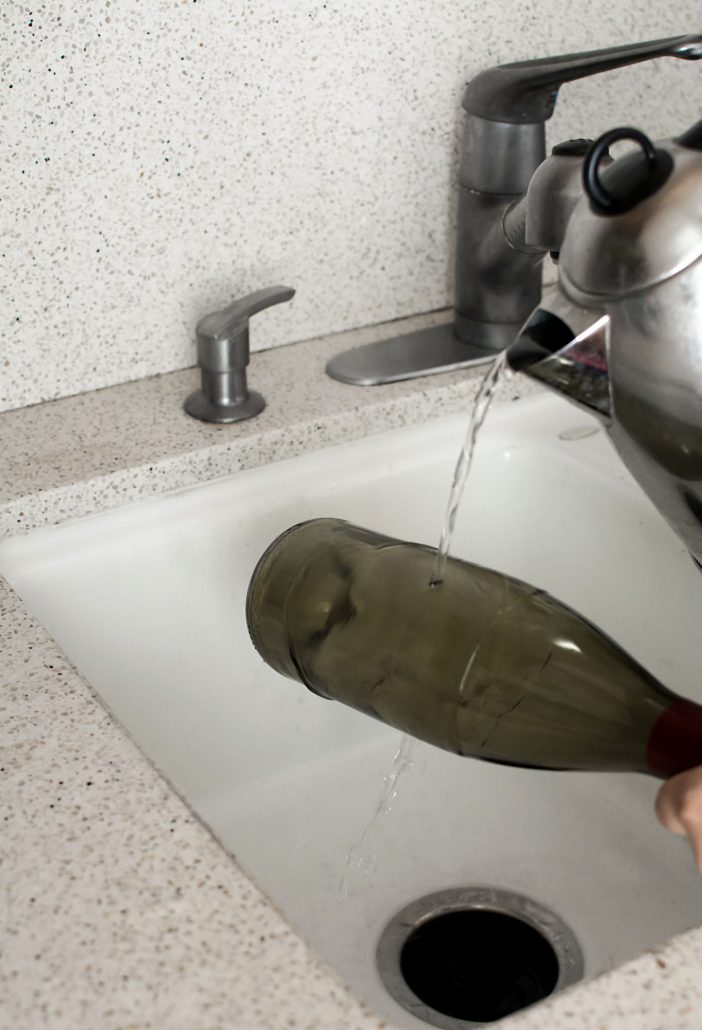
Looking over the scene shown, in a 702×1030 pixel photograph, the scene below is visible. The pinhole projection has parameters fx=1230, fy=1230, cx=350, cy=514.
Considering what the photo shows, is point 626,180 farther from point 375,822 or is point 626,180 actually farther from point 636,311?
point 375,822

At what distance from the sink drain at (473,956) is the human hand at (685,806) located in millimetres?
242

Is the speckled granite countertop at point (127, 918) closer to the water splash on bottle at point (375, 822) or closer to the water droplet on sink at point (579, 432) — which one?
the water splash on bottle at point (375, 822)

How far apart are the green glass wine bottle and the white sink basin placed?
0.17 meters

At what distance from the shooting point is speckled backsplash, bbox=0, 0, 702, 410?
0.83 meters

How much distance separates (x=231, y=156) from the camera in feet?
2.96

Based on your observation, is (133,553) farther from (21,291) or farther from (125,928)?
(125,928)

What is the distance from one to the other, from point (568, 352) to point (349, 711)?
433 millimetres

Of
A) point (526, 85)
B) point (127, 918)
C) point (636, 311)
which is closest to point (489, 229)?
point (526, 85)

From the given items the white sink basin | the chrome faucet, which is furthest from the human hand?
the chrome faucet

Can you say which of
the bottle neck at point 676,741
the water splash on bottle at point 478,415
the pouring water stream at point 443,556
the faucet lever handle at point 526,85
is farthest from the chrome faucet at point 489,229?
A: the bottle neck at point 676,741

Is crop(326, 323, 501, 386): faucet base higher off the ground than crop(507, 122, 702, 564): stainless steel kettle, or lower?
lower

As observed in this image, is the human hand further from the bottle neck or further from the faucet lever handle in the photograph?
the faucet lever handle

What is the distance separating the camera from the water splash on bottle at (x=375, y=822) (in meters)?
0.78

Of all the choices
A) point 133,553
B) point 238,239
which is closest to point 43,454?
point 133,553
